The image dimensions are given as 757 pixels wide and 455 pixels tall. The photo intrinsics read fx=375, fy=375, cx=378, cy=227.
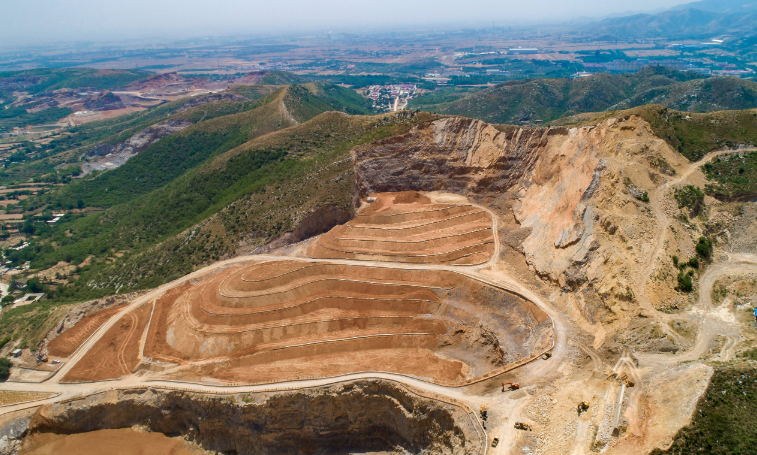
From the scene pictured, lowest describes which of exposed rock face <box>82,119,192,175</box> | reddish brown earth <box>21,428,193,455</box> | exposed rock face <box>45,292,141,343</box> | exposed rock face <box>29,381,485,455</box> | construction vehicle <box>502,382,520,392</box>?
reddish brown earth <box>21,428,193,455</box>

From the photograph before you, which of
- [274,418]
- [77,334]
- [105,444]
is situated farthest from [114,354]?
[274,418]

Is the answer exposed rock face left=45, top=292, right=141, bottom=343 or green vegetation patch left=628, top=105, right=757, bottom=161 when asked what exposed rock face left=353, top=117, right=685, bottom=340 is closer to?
green vegetation patch left=628, top=105, right=757, bottom=161

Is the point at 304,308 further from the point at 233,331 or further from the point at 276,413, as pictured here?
the point at 276,413

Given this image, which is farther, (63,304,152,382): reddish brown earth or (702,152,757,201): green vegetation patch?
(702,152,757,201): green vegetation patch

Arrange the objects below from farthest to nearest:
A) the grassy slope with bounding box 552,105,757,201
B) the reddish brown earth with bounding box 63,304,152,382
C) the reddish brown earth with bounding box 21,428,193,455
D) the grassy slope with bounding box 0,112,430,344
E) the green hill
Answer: the green hill → the grassy slope with bounding box 0,112,430,344 → the grassy slope with bounding box 552,105,757,201 → the reddish brown earth with bounding box 63,304,152,382 → the reddish brown earth with bounding box 21,428,193,455

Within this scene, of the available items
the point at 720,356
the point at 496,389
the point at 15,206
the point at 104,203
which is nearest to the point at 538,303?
the point at 496,389

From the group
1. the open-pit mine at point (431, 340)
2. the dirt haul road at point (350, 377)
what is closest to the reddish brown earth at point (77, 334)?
the open-pit mine at point (431, 340)

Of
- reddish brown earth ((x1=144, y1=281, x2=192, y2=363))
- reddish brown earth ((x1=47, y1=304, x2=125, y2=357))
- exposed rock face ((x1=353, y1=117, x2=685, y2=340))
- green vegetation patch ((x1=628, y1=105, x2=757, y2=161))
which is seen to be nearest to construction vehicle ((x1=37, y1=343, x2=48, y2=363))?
reddish brown earth ((x1=47, y1=304, x2=125, y2=357))
